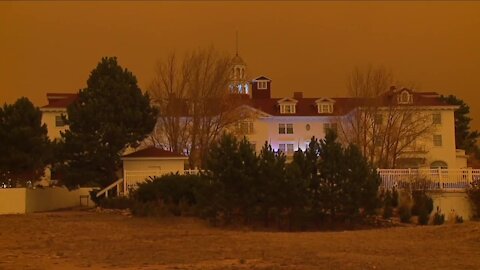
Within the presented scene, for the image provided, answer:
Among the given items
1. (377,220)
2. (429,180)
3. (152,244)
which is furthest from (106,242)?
(429,180)

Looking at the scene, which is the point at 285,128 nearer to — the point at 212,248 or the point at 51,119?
the point at 51,119

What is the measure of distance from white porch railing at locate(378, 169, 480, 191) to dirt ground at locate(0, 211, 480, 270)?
12.0 m

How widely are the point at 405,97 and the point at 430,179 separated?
28.3 metres

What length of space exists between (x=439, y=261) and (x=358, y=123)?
130ft

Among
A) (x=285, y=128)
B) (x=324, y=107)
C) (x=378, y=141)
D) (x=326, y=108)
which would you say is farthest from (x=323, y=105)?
(x=378, y=141)

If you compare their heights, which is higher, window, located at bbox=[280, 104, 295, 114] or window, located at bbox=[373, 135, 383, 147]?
window, located at bbox=[280, 104, 295, 114]

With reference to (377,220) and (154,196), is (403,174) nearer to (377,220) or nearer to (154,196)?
(377,220)

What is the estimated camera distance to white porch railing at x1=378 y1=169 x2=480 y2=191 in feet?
114

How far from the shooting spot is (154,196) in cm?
3073

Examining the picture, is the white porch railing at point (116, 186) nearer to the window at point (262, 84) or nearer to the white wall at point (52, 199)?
the white wall at point (52, 199)

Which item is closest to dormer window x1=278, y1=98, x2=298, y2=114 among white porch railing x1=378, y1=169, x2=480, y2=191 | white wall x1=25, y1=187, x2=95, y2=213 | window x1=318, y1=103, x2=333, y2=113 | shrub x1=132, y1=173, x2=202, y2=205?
window x1=318, y1=103, x2=333, y2=113

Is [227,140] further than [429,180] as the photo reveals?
No

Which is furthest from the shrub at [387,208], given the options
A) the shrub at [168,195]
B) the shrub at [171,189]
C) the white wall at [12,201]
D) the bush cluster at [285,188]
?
the white wall at [12,201]

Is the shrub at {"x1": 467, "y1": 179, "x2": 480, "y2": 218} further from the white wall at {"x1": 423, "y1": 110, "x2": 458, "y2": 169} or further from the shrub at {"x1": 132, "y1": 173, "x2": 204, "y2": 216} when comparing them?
the white wall at {"x1": 423, "y1": 110, "x2": 458, "y2": 169}
